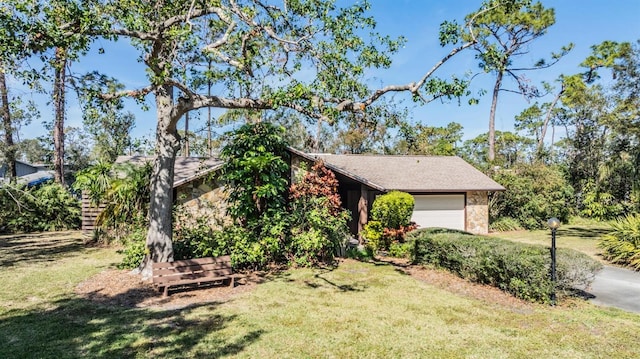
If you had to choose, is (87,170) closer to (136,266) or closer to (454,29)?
(136,266)

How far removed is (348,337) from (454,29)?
7.44 metres

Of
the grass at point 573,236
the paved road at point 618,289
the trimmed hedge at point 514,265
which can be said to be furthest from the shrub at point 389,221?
the grass at point 573,236

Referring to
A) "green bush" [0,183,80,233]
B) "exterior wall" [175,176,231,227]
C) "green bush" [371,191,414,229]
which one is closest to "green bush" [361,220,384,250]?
"green bush" [371,191,414,229]

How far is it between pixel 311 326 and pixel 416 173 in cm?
1401

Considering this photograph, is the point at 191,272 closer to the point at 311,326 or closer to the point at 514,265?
the point at 311,326

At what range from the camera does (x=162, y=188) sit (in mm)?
9094

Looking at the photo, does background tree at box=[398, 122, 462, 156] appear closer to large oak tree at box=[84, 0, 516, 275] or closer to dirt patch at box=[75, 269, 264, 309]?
large oak tree at box=[84, 0, 516, 275]

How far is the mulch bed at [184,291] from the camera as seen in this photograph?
745 centimetres

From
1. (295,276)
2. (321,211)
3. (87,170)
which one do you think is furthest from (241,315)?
(87,170)

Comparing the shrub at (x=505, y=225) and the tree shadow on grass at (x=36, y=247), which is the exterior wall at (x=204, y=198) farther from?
the shrub at (x=505, y=225)

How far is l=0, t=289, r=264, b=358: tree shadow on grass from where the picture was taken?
5.12 meters

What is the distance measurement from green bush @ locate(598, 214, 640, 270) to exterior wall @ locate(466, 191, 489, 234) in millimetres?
6288

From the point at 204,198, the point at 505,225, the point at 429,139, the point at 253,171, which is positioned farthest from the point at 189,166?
the point at 429,139

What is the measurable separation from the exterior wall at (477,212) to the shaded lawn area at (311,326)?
1100 cm
